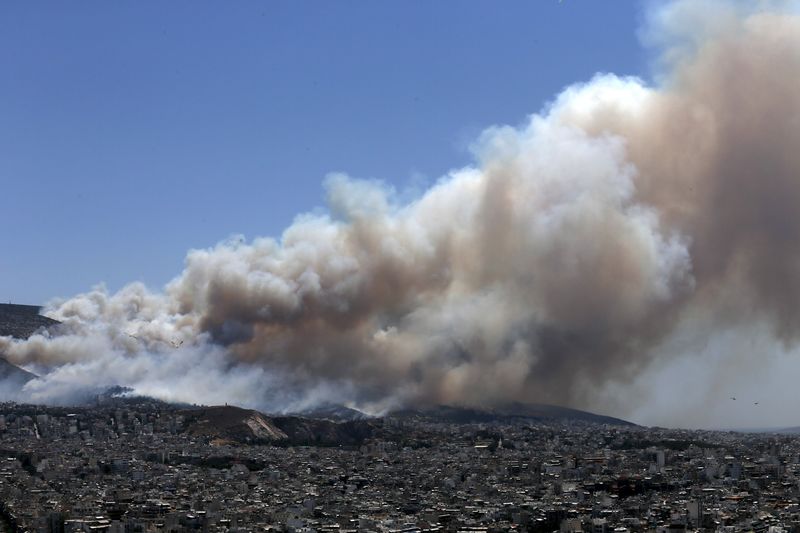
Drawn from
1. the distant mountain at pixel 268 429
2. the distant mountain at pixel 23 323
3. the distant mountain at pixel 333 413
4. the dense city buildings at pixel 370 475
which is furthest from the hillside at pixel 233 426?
the distant mountain at pixel 23 323

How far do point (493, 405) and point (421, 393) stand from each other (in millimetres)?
7552

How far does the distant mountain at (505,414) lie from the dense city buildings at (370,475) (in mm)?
4751

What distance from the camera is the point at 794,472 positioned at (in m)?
83.9

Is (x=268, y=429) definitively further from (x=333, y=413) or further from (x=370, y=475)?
(x=370, y=475)

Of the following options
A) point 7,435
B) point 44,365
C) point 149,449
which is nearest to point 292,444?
point 149,449

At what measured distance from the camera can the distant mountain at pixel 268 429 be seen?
4277 inches

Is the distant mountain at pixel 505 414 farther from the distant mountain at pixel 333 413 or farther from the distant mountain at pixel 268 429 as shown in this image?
the distant mountain at pixel 268 429

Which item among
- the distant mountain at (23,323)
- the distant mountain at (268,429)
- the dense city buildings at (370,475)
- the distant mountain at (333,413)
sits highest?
the distant mountain at (23,323)

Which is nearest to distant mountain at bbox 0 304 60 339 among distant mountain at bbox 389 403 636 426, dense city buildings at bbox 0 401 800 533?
dense city buildings at bbox 0 401 800 533

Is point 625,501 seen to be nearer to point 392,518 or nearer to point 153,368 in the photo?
point 392,518

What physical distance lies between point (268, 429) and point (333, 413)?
68.6 ft

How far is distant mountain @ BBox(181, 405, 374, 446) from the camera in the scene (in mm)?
108625

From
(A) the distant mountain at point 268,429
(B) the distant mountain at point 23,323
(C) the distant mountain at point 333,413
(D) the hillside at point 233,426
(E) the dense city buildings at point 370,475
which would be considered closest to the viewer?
(E) the dense city buildings at point 370,475

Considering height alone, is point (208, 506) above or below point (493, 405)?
below
